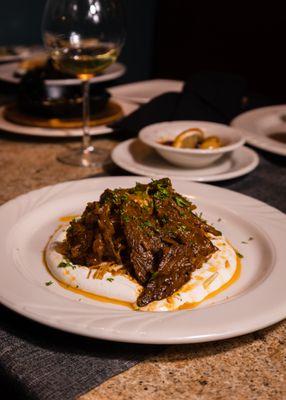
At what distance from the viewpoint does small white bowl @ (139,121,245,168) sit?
5.05 feet

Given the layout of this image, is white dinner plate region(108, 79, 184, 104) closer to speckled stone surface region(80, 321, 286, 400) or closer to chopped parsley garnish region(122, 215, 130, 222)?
chopped parsley garnish region(122, 215, 130, 222)

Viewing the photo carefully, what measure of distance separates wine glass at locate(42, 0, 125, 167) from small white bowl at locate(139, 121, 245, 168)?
18 centimetres

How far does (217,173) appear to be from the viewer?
1571 millimetres

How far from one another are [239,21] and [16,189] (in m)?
3.48

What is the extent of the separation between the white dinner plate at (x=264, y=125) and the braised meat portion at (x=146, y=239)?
787mm

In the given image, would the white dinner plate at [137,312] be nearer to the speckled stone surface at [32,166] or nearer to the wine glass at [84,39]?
the speckled stone surface at [32,166]

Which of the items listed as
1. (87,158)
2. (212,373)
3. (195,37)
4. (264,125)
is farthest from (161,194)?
(195,37)

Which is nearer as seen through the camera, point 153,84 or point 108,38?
point 108,38

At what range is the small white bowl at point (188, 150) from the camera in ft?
5.05

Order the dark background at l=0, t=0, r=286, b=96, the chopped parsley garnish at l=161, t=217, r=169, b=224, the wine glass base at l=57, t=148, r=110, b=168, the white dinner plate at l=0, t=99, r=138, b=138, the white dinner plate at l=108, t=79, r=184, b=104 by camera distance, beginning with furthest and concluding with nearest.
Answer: the dark background at l=0, t=0, r=286, b=96, the white dinner plate at l=108, t=79, r=184, b=104, the white dinner plate at l=0, t=99, r=138, b=138, the wine glass base at l=57, t=148, r=110, b=168, the chopped parsley garnish at l=161, t=217, r=169, b=224

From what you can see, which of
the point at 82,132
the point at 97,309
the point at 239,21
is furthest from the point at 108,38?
the point at 239,21

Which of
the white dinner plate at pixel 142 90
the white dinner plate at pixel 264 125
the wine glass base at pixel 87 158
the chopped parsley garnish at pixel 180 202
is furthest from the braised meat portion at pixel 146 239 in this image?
the white dinner plate at pixel 142 90

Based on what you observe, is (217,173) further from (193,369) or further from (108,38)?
(193,369)

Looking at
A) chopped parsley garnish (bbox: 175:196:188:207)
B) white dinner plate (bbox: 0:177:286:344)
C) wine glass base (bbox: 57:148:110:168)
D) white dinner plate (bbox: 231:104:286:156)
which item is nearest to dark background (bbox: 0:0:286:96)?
white dinner plate (bbox: 231:104:286:156)
